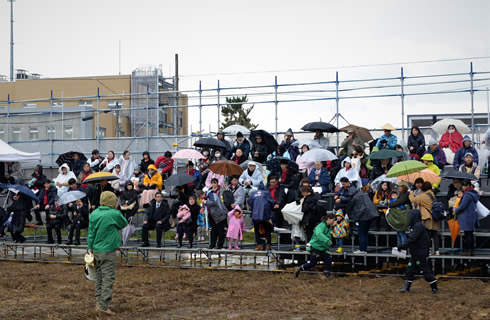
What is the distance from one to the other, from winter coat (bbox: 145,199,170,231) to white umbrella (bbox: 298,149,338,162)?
13.0 ft

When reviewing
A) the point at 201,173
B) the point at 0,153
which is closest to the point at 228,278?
the point at 201,173

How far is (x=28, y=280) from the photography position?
15.3 metres

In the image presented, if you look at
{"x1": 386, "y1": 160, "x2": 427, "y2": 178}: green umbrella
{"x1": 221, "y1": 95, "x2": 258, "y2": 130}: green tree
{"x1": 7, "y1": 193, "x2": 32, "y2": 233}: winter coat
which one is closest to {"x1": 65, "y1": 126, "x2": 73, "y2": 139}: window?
{"x1": 221, "y1": 95, "x2": 258, "y2": 130}: green tree

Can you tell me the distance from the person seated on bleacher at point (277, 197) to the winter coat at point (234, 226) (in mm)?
898

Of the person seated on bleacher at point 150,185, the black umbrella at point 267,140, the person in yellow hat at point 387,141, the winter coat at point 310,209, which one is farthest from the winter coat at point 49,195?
the person in yellow hat at point 387,141

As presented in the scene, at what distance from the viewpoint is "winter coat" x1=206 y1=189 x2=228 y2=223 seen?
17.4m

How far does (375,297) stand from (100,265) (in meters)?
5.15

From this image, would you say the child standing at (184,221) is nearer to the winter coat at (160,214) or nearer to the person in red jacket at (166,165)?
Answer: the winter coat at (160,214)

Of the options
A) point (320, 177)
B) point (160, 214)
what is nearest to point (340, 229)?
point (320, 177)

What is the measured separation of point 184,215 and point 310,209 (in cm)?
379

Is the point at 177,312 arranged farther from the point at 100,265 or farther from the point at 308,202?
the point at 308,202

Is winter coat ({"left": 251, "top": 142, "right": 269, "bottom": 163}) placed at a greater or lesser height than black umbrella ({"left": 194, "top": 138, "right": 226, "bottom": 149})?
lesser

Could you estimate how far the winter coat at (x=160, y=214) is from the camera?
18.4 meters

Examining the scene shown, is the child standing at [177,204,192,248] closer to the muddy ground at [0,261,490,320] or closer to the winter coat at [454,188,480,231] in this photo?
the muddy ground at [0,261,490,320]
